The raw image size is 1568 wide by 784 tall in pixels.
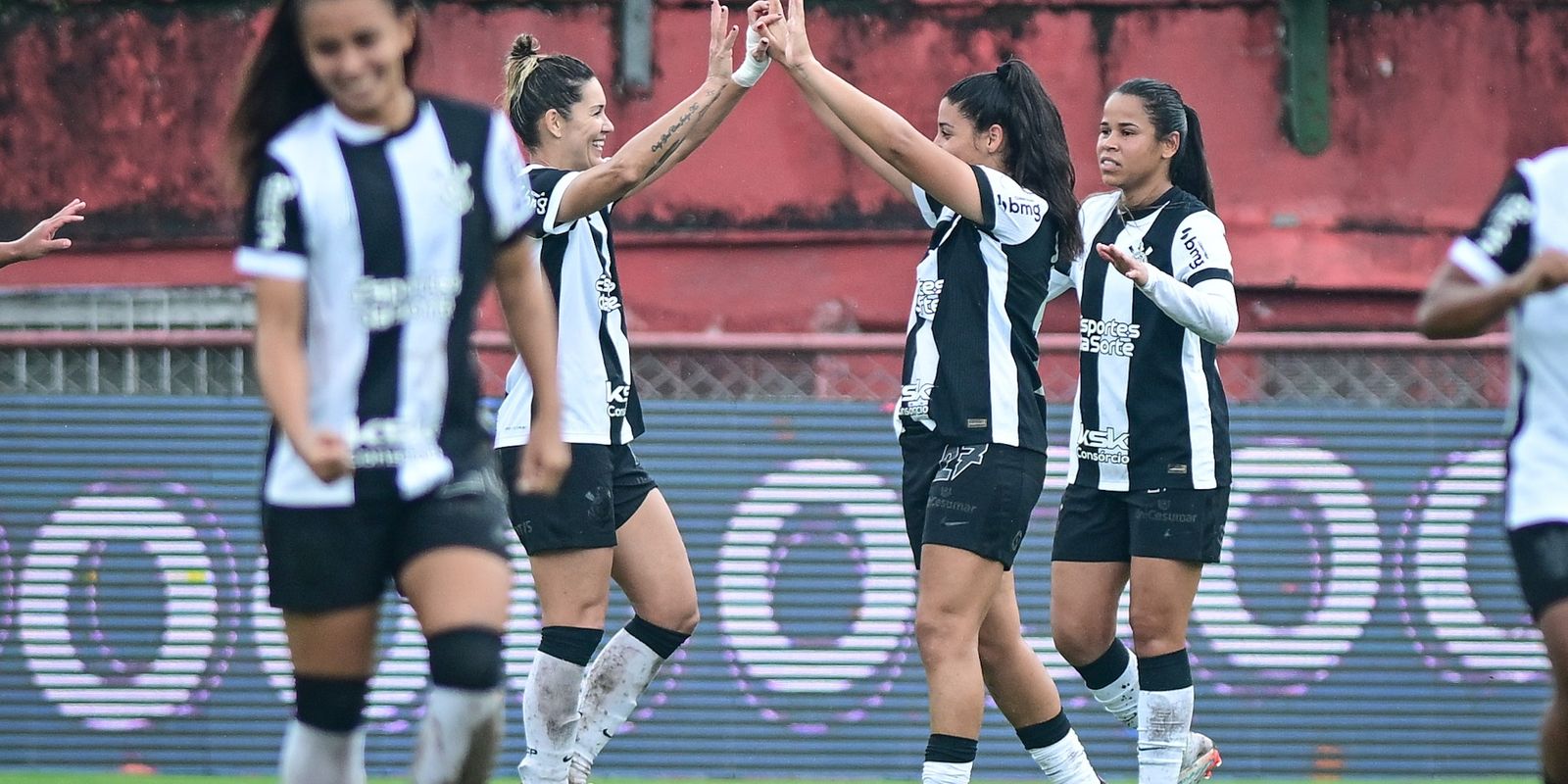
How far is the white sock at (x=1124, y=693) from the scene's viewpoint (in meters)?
6.47

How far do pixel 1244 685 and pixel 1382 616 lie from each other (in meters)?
0.67

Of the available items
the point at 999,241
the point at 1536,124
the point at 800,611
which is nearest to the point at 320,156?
the point at 999,241

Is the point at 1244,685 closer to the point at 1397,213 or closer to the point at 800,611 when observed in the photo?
the point at 800,611

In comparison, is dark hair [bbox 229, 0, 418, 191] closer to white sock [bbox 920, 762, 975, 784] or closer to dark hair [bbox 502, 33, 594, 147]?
dark hair [bbox 502, 33, 594, 147]

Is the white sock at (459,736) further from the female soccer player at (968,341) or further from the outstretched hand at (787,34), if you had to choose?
the outstretched hand at (787,34)

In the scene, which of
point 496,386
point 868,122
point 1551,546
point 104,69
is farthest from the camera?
point 104,69

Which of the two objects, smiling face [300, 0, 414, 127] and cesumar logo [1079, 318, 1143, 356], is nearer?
smiling face [300, 0, 414, 127]

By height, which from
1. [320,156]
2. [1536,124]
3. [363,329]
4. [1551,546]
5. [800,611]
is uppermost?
[1536,124]

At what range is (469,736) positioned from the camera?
3986 mm

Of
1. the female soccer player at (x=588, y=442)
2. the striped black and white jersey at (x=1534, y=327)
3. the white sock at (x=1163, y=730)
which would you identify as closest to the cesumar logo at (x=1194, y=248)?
the white sock at (x=1163, y=730)

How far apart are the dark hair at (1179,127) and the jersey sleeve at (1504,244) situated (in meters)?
2.05

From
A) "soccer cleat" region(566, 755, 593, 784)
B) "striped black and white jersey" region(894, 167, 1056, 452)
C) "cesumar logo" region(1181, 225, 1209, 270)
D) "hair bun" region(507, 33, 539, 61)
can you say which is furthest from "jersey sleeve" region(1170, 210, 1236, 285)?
"soccer cleat" region(566, 755, 593, 784)

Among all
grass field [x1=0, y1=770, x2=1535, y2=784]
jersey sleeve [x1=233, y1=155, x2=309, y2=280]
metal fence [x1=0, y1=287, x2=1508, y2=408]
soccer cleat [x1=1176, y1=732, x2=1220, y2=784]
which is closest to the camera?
jersey sleeve [x1=233, y1=155, x2=309, y2=280]

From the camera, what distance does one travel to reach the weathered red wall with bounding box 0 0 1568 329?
523 inches
